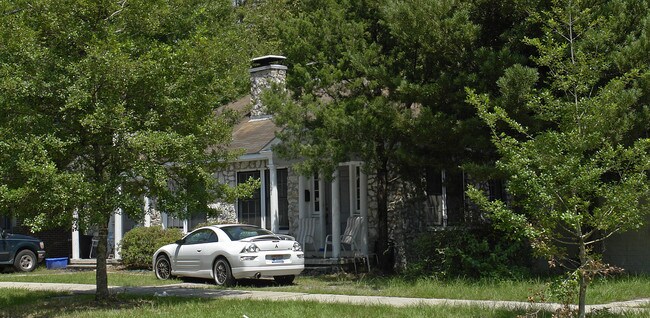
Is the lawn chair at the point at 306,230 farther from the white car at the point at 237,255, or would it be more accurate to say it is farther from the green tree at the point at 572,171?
the green tree at the point at 572,171

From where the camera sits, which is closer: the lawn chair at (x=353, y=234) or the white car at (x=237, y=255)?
the white car at (x=237, y=255)

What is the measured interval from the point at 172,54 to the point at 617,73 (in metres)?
7.81

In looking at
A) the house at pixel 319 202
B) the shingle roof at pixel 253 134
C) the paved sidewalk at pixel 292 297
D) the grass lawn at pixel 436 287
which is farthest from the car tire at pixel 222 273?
the shingle roof at pixel 253 134

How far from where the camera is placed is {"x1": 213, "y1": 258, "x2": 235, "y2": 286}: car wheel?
17.3 m

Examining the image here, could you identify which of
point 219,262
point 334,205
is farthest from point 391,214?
point 219,262

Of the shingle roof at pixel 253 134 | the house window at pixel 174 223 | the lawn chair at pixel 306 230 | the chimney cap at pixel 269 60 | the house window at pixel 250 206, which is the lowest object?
the lawn chair at pixel 306 230

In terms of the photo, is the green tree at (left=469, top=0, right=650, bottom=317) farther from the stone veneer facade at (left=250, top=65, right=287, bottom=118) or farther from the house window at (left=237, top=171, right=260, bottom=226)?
the house window at (left=237, top=171, right=260, bottom=226)

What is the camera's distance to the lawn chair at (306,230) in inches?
840

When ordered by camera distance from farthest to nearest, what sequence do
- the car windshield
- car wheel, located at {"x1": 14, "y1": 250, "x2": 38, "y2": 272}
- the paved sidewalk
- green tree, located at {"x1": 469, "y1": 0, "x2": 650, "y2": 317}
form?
1. car wheel, located at {"x1": 14, "y1": 250, "x2": 38, "y2": 272}
2. the car windshield
3. the paved sidewalk
4. green tree, located at {"x1": 469, "y1": 0, "x2": 650, "y2": 317}

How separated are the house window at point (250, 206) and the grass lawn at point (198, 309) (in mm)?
8424

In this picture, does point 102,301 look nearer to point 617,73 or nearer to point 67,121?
point 67,121

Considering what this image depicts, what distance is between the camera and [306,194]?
21.9 meters

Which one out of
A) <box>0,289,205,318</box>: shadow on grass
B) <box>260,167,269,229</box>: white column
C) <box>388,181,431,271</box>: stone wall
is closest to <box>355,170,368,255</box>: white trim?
<box>388,181,431,271</box>: stone wall

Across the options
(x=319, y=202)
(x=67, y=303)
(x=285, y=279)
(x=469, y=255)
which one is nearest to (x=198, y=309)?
(x=67, y=303)
